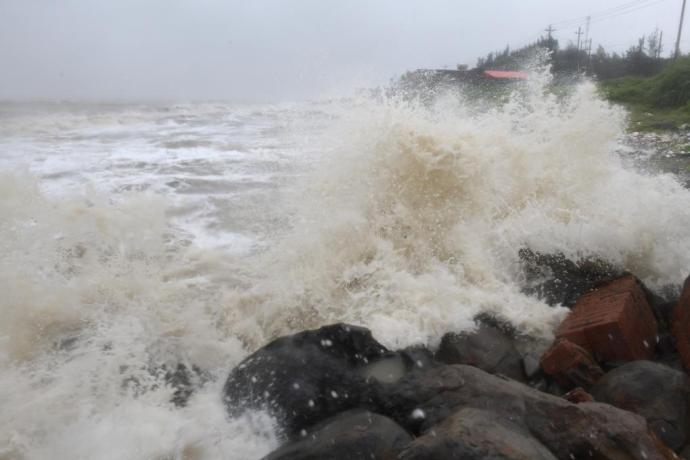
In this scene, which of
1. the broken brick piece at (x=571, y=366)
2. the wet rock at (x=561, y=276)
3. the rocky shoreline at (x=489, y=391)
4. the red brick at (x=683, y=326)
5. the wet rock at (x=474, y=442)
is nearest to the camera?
the wet rock at (x=474, y=442)

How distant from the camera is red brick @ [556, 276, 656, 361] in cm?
371

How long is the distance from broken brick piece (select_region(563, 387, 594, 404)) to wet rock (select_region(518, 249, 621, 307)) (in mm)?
1480

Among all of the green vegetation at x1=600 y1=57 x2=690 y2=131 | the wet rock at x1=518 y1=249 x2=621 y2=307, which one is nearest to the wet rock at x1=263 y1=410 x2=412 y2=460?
the wet rock at x1=518 y1=249 x2=621 y2=307

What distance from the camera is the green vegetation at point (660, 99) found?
14305 millimetres

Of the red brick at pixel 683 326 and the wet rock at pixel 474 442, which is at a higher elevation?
the wet rock at pixel 474 442

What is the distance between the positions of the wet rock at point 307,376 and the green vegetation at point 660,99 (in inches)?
514

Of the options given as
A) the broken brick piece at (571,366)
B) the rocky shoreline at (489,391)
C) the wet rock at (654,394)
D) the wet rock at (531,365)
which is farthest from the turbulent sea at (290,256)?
the wet rock at (654,394)

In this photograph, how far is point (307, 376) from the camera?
3.16 meters

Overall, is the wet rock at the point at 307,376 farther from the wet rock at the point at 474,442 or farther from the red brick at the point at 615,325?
the red brick at the point at 615,325

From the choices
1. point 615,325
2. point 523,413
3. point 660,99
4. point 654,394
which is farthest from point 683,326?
point 660,99

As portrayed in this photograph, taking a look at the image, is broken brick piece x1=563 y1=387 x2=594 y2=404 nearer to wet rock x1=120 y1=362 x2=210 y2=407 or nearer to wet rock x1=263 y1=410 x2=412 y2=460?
wet rock x1=263 y1=410 x2=412 y2=460

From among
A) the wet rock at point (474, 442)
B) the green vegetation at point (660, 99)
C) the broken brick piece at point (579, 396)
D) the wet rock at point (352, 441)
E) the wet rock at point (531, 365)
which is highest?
the green vegetation at point (660, 99)

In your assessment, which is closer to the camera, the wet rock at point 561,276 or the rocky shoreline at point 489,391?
the rocky shoreline at point 489,391

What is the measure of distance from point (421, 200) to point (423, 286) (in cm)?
147
